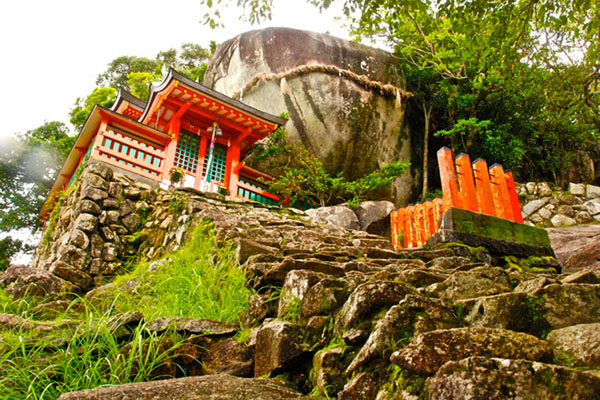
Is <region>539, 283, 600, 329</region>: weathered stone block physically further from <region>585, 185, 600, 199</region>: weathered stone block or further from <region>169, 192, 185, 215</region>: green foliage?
<region>585, 185, 600, 199</region>: weathered stone block

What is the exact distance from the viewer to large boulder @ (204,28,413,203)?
15.3m

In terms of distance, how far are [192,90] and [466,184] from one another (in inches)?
321

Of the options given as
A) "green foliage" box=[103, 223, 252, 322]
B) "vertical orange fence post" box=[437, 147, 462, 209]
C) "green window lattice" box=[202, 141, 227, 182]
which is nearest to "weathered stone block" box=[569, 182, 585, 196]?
"vertical orange fence post" box=[437, 147, 462, 209]

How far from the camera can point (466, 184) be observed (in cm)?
588

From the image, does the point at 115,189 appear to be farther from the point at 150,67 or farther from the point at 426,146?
the point at 150,67

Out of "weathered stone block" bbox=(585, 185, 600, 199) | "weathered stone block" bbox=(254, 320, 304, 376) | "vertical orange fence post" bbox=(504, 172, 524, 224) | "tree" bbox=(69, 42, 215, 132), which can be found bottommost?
"weathered stone block" bbox=(254, 320, 304, 376)

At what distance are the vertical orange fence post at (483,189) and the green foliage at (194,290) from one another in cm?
370

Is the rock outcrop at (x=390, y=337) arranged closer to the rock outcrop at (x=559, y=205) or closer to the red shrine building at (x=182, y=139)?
the red shrine building at (x=182, y=139)

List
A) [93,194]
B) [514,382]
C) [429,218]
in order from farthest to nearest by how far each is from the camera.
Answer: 1. [93,194]
2. [429,218]
3. [514,382]

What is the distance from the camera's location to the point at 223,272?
379cm

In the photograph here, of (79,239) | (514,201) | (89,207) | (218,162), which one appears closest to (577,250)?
(514,201)

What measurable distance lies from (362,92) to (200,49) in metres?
14.9

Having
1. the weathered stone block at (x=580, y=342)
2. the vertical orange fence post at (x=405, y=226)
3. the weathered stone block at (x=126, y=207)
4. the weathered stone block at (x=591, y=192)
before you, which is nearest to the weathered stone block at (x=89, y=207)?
the weathered stone block at (x=126, y=207)

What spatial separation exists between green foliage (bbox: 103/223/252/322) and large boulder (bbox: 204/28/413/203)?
1113cm
